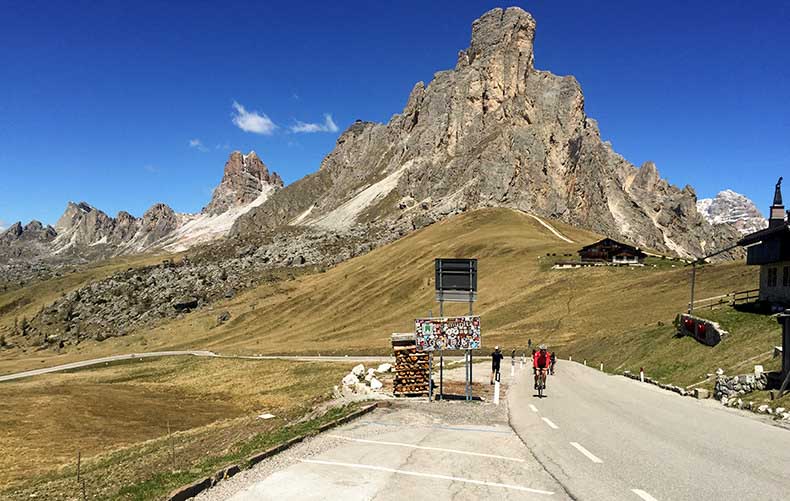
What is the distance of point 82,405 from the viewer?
32906 millimetres

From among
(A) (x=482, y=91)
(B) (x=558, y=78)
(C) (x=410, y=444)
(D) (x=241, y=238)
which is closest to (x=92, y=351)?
(D) (x=241, y=238)

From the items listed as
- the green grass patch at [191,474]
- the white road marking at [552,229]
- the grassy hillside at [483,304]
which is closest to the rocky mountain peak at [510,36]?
the white road marking at [552,229]

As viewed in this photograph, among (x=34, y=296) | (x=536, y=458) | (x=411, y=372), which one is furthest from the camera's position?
(x=34, y=296)

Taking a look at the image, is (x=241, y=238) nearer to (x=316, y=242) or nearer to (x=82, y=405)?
(x=316, y=242)

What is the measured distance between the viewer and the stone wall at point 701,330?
98.3 ft

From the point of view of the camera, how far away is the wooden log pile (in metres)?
23.5

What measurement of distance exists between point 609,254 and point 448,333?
71382 millimetres

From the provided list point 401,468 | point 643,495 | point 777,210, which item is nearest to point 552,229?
point 777,210

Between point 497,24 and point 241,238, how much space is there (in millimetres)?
115400

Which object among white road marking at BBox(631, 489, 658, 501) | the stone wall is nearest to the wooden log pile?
white road marking at BBox(631, 489, 658, 501)

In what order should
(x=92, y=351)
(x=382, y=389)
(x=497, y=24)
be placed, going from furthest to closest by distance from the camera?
(x=497, y=24) < (x=92, y=351) < (x=382, y=389)

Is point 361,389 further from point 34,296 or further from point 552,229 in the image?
point 34,296

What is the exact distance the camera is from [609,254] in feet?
279

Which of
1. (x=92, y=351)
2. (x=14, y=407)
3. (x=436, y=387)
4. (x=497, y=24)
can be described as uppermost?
(x=497, y=24)
